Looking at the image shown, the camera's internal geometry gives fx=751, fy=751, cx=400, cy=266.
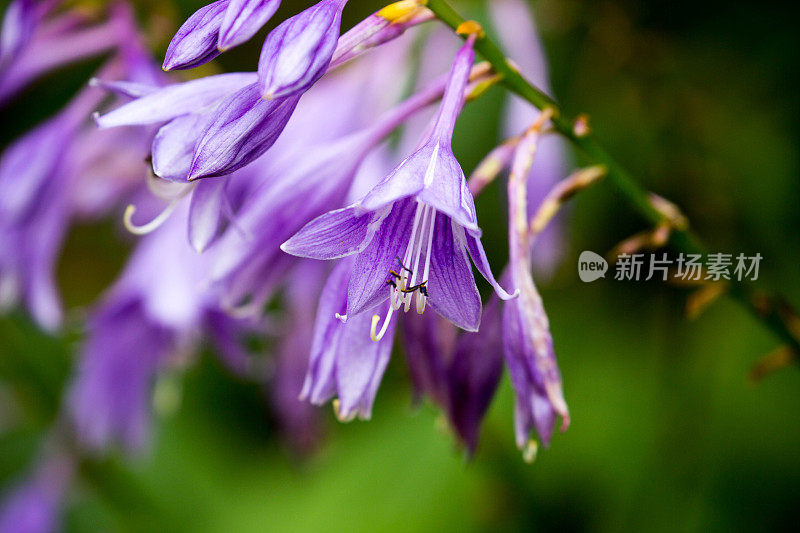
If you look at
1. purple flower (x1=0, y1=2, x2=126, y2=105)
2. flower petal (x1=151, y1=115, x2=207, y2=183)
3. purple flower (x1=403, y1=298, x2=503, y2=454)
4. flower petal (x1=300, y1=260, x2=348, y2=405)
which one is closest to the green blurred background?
purple flower (x1=0, y1=2, x2=126, y2=105)

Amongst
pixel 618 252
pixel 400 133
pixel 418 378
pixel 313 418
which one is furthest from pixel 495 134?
pixel 418 378

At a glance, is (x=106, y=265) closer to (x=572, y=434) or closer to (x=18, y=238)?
(x=18, y=238)

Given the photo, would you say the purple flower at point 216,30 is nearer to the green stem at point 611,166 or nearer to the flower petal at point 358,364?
the green stem at point 611,166

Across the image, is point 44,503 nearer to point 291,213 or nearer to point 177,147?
point 291,213

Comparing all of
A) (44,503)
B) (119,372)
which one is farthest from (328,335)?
(44,503)

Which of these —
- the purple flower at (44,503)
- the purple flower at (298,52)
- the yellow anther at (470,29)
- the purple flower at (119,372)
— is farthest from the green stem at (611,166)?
the purple flower at (44,503)

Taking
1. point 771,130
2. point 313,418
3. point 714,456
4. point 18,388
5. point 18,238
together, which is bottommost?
point 714,456

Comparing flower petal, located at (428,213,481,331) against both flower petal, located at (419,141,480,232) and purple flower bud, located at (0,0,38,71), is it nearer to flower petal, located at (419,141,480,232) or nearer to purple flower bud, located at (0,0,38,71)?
flower petal, located at (419,141,480,232)
